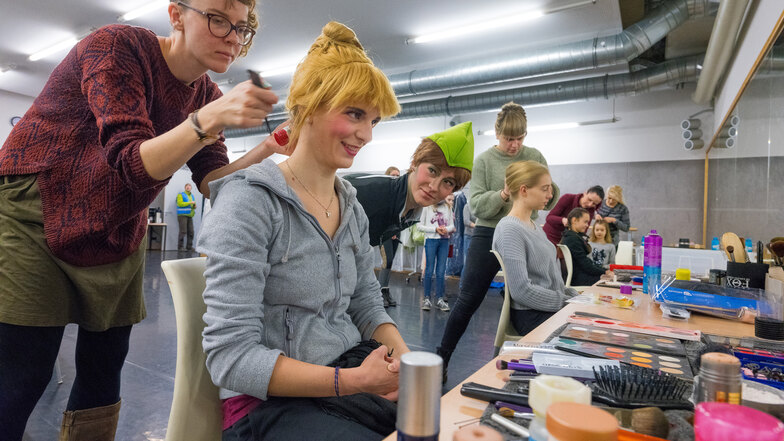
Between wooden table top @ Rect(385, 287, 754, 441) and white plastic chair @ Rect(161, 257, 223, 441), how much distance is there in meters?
0.53

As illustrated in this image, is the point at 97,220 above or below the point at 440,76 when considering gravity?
below

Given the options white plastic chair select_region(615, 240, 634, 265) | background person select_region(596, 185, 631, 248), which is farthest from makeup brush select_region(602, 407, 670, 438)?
background person select_region(596, 185, 631, 248)

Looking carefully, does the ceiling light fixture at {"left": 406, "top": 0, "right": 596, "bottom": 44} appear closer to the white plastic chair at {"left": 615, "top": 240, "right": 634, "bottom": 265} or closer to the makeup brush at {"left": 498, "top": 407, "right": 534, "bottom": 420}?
the white plastic chair at {"left": 615, "top": 240, "right": 634, "bottom": 265}

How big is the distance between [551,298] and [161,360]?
2503 mm

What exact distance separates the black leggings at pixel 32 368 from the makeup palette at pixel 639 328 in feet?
4.23

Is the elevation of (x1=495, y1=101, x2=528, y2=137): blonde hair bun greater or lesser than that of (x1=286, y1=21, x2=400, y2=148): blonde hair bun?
greater

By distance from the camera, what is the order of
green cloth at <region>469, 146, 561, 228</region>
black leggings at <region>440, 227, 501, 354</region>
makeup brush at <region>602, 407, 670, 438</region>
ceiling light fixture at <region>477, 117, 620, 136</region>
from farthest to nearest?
ceiling light fixture at <region>477, 117, 620, 136</region> → green cloth at <region>469, 146, 561, 228</region> → black leggings at <region>440, 227, 501, 354</region> → makeup brush at <region>602, 407, 670, 438</region>

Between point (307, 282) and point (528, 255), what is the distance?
4.73ft

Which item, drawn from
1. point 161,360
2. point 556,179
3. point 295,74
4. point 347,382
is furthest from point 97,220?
point 556,179

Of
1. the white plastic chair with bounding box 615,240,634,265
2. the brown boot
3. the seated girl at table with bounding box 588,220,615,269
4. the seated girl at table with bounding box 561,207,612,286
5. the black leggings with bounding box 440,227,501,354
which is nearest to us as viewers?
the brown boot

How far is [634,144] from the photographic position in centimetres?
716

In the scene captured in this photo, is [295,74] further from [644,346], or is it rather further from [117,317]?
[644,346]

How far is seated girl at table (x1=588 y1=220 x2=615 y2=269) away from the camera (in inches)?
184

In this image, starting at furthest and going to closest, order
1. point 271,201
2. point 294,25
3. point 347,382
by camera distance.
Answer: point 294,25 < point 271,201 < point 347,382
